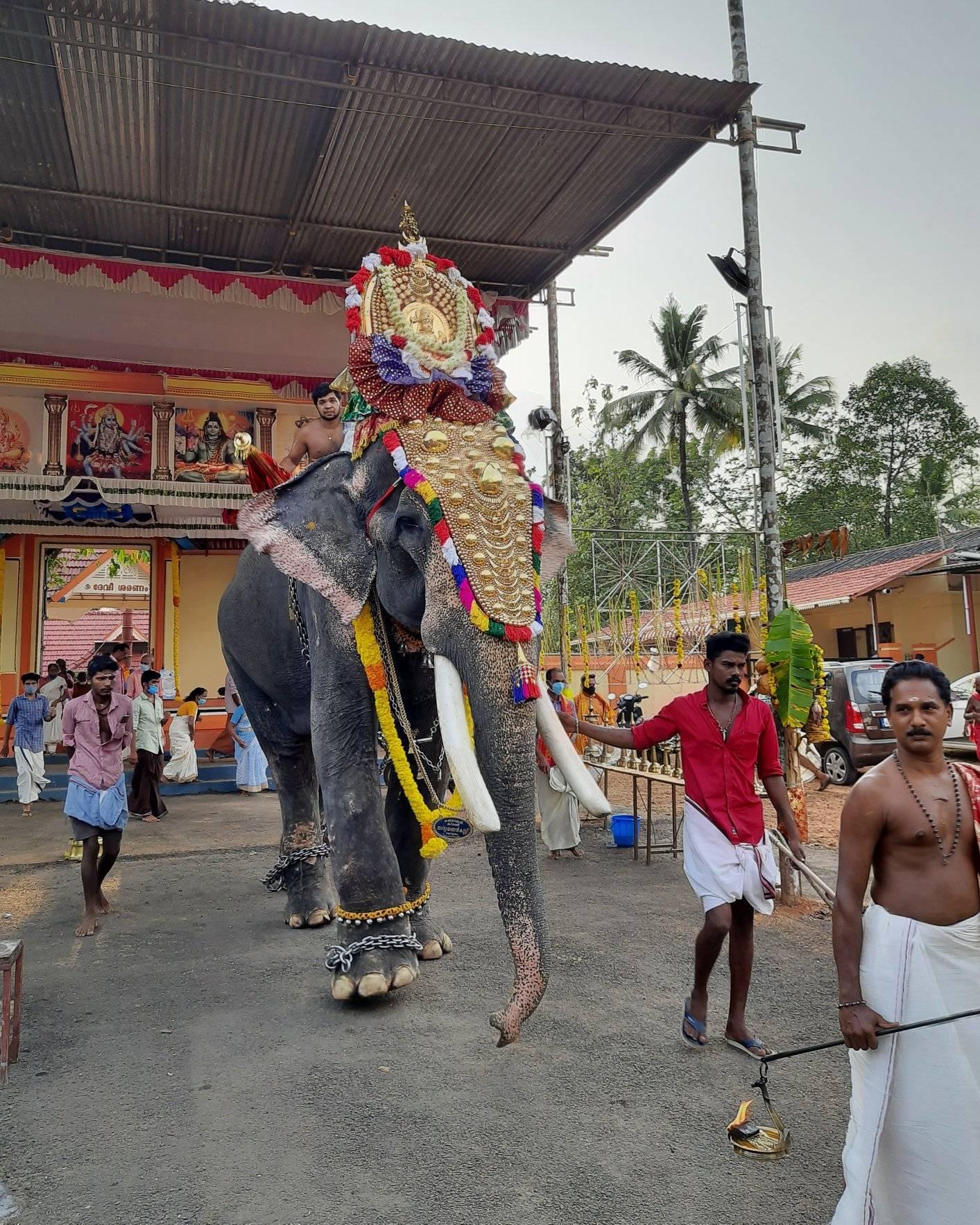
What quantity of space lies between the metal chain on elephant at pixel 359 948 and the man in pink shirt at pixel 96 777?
197 cm

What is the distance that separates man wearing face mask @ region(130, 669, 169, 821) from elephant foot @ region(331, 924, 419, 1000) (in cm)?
574

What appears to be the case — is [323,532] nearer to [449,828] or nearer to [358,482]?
[358,482]

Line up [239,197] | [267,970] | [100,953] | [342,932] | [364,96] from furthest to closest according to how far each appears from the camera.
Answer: [239,197], [364,96], [100,953], [267,970], [342,932]

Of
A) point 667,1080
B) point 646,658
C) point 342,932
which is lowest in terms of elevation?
point 667,1080

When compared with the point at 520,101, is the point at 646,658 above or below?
below

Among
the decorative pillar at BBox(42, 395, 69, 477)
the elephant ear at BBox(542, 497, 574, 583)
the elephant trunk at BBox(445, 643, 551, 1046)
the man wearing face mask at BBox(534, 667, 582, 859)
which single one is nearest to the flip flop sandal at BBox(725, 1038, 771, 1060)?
the elephant trunk at BBox(445, 643, 551, 1046)

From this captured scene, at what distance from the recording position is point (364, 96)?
7.33 metres

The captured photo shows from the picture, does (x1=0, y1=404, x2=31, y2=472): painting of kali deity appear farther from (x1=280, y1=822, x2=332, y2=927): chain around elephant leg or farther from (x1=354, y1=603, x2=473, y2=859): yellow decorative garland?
(x1=354, y1=603, x2=473, y2=859): yellow decorative garland

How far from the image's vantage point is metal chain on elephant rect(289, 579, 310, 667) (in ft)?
15.0

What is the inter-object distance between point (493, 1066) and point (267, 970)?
163cm

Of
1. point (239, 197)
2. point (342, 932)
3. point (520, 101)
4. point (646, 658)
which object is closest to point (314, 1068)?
point (342, 932)

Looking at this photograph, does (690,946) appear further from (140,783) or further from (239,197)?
(239,197)

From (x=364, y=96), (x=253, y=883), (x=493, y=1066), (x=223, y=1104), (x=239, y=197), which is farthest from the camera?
(x=239, y=197)

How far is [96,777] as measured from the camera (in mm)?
5168
